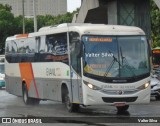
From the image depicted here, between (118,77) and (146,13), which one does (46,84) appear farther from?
(146,13)

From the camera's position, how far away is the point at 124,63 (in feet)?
57.2

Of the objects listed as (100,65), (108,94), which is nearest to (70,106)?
(108,94)

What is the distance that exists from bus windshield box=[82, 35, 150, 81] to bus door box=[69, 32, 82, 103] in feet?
1.33

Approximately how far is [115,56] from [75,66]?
4.63 ft

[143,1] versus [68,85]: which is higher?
[143,1]

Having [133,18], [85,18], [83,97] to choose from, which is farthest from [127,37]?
[85,18]

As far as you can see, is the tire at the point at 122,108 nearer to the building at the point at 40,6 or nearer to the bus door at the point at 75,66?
the bus door at the point at 75,66

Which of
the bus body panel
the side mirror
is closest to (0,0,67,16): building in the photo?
the side mirror

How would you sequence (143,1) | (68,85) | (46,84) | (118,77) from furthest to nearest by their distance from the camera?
1. (143,1)
2. (46,84)
3. (68,85)
4. (118,77)

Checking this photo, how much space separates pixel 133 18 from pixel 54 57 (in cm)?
1633

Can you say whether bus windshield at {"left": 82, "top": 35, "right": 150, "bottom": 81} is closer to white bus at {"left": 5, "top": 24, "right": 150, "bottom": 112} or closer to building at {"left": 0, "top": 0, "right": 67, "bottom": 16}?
white bus at {"left": 5, "top": 24, "right": 150, "bottom": 112}

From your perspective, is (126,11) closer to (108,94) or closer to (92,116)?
(108,94)

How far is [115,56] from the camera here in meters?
17.4

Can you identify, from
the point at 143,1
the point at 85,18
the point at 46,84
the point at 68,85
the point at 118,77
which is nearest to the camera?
the point at 118,77
